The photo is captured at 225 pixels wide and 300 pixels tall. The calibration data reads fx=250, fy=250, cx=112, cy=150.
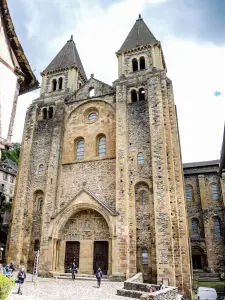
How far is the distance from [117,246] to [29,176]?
1112 cm

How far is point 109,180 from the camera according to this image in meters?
21.5

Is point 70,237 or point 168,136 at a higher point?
point 168,136

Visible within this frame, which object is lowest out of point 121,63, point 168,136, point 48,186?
point 48,186

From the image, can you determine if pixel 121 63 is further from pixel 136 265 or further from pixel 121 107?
pixel 136 265

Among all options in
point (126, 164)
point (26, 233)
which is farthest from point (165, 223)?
point (26, 233)

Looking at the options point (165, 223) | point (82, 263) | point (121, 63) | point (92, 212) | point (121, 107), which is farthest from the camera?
point (121, 63)

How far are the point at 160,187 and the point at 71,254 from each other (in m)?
9.17

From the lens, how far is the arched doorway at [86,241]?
64.1 ft

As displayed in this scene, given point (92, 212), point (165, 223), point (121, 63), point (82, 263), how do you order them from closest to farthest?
point (165, 223), point (82, 263), point (92, 212), point (121, 63)

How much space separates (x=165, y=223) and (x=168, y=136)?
23.5ft

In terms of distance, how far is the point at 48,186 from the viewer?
22.3 meters

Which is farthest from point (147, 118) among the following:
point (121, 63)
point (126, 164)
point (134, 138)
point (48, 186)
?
point (48, 186)

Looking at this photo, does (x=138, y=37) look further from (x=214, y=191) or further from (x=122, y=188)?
(x=214, y=191)

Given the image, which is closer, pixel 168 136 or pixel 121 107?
pixel 168 136
